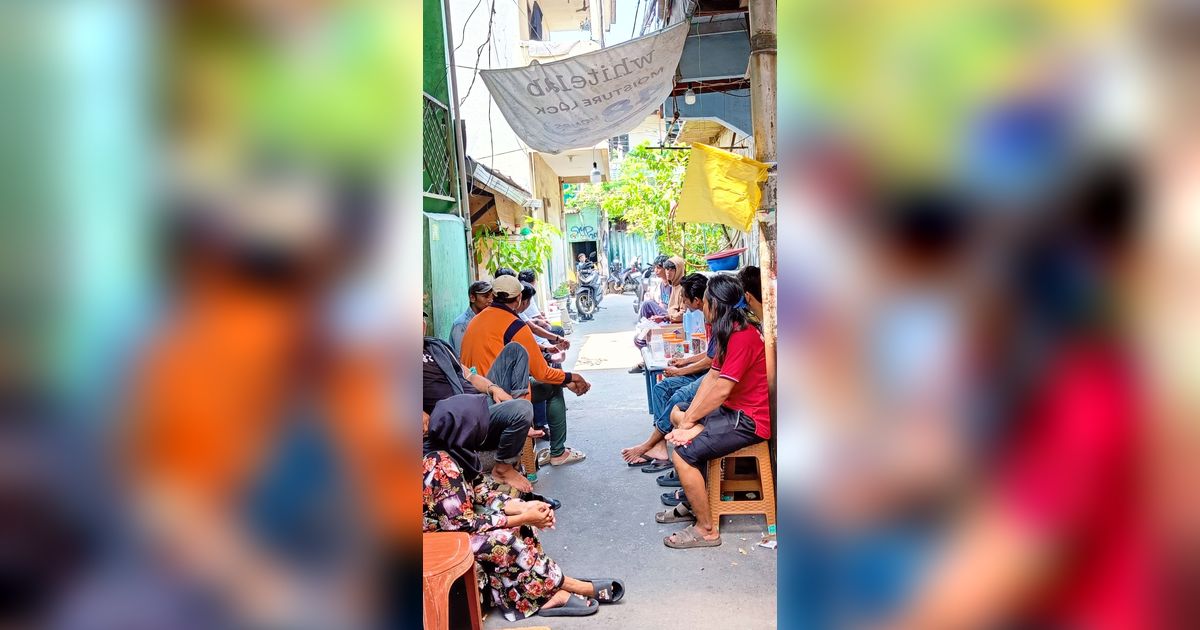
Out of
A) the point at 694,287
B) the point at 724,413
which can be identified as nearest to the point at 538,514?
the point at 724,413

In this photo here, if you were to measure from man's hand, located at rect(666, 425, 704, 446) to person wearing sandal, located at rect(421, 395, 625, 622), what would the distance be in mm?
948

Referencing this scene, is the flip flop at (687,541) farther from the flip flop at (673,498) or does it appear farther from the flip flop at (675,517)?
the flip flop at (673,498)

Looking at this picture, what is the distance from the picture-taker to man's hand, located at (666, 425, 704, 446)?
3.96 meters

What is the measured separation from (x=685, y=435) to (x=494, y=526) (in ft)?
4.61

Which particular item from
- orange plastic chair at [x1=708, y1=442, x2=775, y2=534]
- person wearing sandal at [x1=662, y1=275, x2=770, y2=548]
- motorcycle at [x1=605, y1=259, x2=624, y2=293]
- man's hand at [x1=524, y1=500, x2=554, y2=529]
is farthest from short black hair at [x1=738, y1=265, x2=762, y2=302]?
motorcycle at [x1=605, y1=259, x2=624, y2=293]

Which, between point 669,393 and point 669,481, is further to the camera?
point 669,393

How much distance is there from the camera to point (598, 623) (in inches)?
123

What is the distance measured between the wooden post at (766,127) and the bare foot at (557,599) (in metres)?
1.72

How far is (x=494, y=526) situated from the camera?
3016mm

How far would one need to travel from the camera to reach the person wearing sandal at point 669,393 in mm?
5145
